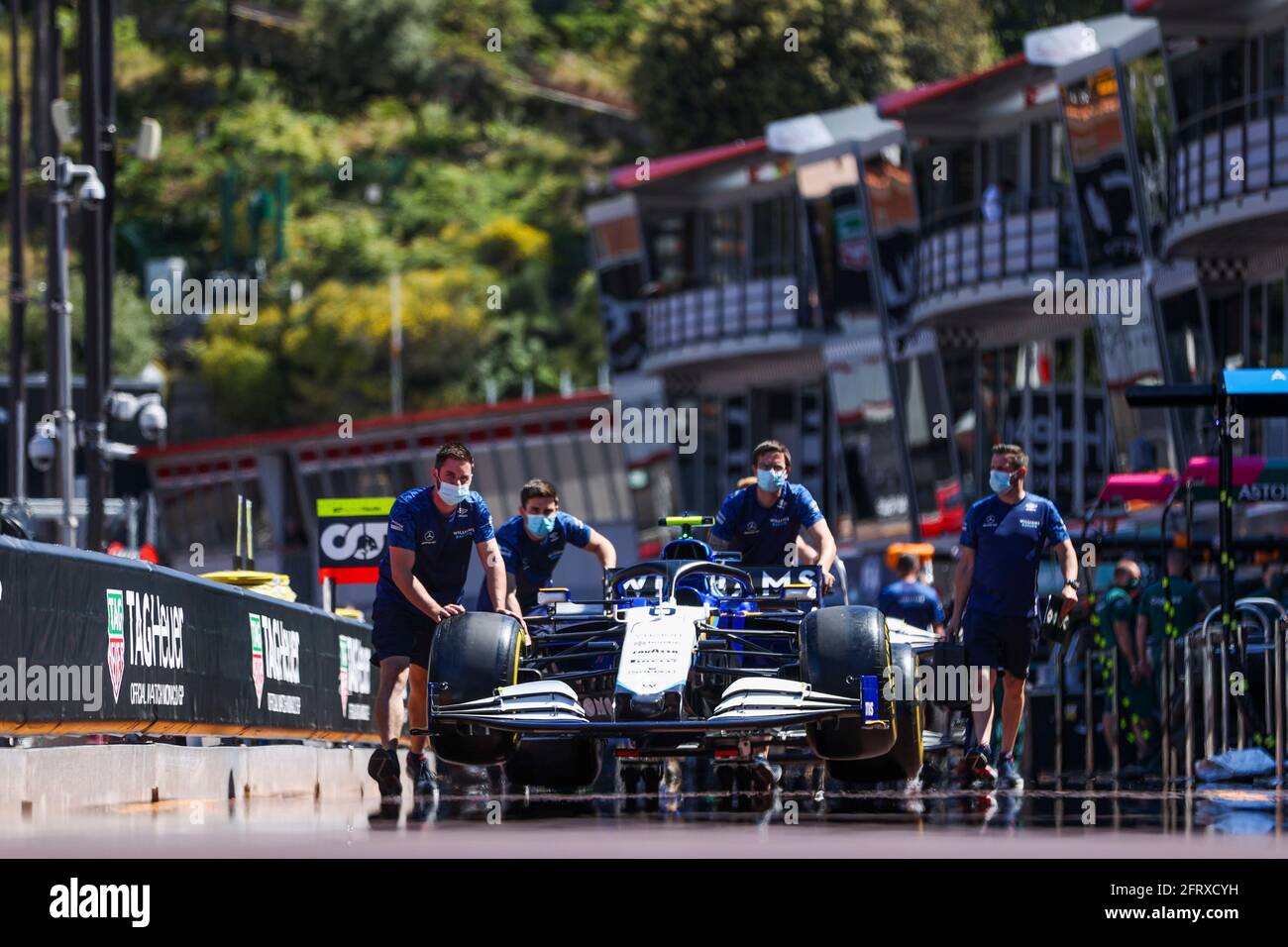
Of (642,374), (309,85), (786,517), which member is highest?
(309,85)

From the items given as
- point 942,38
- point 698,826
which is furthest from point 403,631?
point 942,38

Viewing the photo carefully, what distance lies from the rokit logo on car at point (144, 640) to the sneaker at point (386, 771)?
145 centimetres

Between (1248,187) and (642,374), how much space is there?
Result: 72.0 feet

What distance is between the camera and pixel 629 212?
168ft

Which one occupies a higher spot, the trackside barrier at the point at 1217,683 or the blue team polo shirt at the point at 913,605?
the blue team polo shirt at the point at 913,605

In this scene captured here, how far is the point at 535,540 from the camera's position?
1658 cm

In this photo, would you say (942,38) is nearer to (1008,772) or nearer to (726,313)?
(726,313)

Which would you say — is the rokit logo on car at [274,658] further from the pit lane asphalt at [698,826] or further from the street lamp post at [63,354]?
the street lamp post at [63,354]

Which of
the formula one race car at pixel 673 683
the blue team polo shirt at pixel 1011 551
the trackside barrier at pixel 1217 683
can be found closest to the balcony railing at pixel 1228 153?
the trackside barrier at pixel 1217 683

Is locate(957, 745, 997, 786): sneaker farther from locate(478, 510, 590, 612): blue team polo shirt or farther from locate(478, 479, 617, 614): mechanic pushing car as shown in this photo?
locate(478, 510, 590, 612): blue team polo shirt

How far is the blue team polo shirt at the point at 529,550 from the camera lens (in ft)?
53.9

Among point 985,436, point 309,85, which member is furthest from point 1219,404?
point 309,85

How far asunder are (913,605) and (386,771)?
21.6 feet
